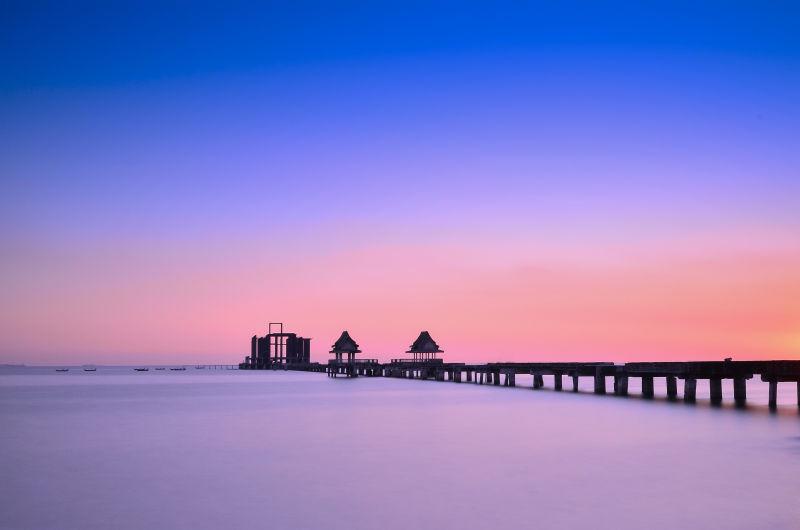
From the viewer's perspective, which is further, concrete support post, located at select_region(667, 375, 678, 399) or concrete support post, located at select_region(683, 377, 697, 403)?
concrete support post, located at select_region(667, 375, 678, 399)

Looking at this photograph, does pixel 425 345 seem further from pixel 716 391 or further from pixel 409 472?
pixel 409 472

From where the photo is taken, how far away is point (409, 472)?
1845cm

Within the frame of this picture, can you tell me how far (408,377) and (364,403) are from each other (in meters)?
50.4

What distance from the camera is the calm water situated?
44.5ft

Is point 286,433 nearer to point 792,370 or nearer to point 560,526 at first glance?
point 560,526

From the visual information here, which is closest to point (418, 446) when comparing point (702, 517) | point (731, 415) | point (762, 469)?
point (762, 469)

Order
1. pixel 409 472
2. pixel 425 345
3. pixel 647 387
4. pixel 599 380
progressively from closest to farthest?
pixel 409 472
pixel 647 387
pixel 599 380
pixel 425 345

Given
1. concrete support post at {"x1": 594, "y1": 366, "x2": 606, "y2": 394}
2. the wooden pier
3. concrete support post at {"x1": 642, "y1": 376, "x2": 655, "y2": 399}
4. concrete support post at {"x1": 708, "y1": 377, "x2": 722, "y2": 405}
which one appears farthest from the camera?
concrete support post at {"x1": 594, "y1": 366, "x2": 606, "y2": 394}

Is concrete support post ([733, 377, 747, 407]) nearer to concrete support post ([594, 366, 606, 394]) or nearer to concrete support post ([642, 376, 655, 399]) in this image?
concrete support post ([642, 376, 655, 399])

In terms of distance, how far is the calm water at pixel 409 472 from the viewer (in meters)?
13.6

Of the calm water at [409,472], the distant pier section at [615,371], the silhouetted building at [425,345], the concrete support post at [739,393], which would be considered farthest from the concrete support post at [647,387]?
the silhouetted building at [425,345]

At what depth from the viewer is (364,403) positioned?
46438 millimetres

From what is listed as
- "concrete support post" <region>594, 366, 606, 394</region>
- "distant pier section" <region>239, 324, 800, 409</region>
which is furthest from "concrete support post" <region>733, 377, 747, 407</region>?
"concrete support post" <region>594, 366, 606, 394</region>

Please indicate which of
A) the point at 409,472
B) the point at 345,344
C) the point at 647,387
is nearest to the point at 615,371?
the point at 647,387
